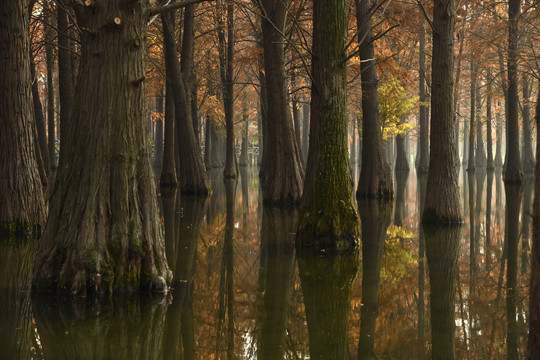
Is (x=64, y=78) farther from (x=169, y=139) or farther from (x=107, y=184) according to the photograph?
(x=107, y=184)

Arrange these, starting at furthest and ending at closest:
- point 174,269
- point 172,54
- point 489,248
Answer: point 172,54
point 489,248
point 174,269

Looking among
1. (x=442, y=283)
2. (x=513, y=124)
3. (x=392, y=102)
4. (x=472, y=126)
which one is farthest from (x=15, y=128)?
(x=472, y=126)

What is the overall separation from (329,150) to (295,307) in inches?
163

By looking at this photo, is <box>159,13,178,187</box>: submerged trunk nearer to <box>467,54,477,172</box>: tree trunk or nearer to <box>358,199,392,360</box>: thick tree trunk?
<box>358,199,392,360</box>: thick tree trunk

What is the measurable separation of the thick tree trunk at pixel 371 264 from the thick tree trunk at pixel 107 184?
7.71 feet

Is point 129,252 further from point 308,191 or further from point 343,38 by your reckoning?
point 343,38

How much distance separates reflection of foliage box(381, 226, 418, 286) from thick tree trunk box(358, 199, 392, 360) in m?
0.10

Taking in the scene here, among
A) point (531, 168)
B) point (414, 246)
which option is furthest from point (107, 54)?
point (531, 168)

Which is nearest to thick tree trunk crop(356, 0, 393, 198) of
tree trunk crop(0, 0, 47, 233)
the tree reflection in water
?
the tree reflection in water

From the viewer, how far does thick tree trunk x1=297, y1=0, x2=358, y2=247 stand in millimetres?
9633

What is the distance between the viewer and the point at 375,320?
5.70m

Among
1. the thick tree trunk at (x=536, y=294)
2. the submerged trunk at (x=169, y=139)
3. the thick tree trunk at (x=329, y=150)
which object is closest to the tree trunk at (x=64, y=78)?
the submerged trunk at (x=169, y=139)

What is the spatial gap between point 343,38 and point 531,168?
26.4m

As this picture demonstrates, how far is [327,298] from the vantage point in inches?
257
